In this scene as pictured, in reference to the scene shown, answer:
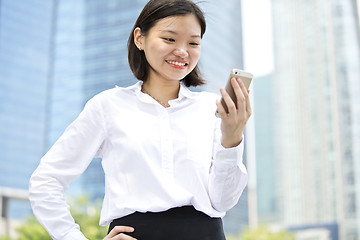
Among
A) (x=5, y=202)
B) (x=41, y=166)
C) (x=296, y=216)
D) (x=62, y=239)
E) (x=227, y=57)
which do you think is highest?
(x=227, y=57)

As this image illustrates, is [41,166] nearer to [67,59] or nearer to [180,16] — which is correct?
[180,16]

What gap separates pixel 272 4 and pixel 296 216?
19.0m

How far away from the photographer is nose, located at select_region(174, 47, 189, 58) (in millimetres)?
922

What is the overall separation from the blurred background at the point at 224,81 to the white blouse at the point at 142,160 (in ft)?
101

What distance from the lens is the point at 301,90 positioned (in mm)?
41688

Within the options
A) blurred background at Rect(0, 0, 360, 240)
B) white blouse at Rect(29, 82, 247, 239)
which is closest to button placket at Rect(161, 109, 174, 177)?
white blouse at Rect(29, 82, 247, 239)

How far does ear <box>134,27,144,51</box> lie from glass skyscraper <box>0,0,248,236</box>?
31.4 meters

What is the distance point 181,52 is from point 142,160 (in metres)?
0.21

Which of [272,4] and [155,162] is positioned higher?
[272,4]

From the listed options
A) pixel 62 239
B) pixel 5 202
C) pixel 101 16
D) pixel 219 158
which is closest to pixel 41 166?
pixel 62 239

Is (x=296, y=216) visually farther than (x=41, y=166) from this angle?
Yes

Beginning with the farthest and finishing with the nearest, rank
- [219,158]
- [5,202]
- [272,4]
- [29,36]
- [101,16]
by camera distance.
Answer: [272,4] < [29,36] < [101,16] < [5,202] < [219,158]

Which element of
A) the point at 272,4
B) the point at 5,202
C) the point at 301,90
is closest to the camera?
the point at 5,202

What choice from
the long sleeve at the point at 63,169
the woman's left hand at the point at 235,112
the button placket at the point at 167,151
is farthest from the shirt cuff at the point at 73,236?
the woman's left hand at the point at 235,112
